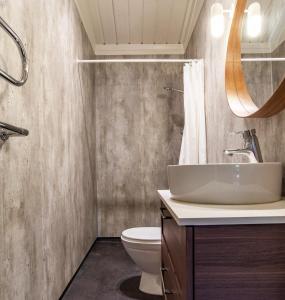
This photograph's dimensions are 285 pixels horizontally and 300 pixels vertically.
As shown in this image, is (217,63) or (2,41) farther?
(217,63)

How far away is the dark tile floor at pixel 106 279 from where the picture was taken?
2115mm

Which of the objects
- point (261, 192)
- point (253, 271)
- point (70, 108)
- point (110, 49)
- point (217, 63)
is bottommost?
point (253, 271)

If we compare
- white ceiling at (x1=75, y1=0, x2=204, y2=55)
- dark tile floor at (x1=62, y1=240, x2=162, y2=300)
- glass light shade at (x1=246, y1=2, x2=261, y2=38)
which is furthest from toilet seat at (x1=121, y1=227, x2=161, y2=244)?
white ceiling at (x1=75, y1=0, x2=204, y2=55)

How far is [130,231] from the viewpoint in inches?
92.5

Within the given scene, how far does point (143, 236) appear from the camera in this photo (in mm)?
2180

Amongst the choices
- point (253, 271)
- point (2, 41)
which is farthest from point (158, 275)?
point (2, 41)

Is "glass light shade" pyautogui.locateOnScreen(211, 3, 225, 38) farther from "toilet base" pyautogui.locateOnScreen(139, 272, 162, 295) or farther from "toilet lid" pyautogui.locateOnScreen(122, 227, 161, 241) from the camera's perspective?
"toilet base" pyautogui.locateOnScreen(139, 272, 162, 295)

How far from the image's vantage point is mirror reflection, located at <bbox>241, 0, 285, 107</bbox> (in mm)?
1183

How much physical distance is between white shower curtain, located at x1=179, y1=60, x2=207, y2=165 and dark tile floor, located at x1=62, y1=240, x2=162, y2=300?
109 centimetres

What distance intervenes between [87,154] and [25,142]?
1629 mm

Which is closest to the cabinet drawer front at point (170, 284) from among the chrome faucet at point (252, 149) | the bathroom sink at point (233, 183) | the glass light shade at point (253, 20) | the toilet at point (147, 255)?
the bathroom sink at point (233, 183)

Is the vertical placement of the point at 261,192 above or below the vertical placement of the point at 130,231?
above

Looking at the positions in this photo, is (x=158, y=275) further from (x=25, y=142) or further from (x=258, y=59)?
(x=258, y=59)

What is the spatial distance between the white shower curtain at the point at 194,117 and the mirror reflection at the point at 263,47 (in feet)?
3.42
